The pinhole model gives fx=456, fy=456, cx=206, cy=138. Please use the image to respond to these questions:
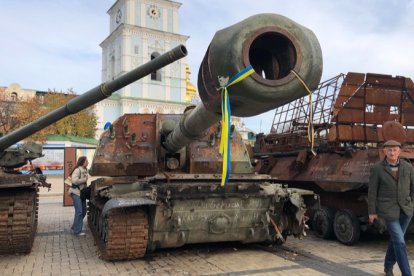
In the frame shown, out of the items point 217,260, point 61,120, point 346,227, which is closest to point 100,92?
point 217,260

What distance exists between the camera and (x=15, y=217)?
659cm

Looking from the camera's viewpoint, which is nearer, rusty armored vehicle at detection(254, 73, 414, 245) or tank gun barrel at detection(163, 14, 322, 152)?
tank gun barrel at detection(163, 14, 322, 152)

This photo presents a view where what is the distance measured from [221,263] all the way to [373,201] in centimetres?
237

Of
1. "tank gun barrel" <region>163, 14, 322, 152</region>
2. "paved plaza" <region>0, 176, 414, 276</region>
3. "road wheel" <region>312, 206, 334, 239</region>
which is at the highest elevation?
"tank gun barrel" <region>163, 14, 322, 152</region>

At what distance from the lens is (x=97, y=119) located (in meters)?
45.8

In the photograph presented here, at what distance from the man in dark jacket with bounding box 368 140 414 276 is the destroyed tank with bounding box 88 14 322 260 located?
160 cm

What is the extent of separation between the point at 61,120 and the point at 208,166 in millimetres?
33768

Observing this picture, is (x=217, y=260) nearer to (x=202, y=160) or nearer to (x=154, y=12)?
(x=202, y=160)

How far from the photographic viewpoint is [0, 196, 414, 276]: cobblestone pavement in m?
6.25

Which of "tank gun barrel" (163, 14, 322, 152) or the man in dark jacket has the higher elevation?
"tank gun barrel" (163, 14, 322, 152)

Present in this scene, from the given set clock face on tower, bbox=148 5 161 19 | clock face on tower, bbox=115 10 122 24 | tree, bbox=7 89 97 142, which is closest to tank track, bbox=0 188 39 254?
tree, bbox=7 89 97 142

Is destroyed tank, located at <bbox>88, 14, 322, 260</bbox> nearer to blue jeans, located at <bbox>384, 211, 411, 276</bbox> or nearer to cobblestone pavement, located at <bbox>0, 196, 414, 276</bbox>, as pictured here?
cobblestone pavement, located at <bbox>0, 196, 414, 276</bbox>

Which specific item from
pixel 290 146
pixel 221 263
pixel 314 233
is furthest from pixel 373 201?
pixel 290 146

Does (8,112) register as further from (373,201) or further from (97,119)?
(373,201)
